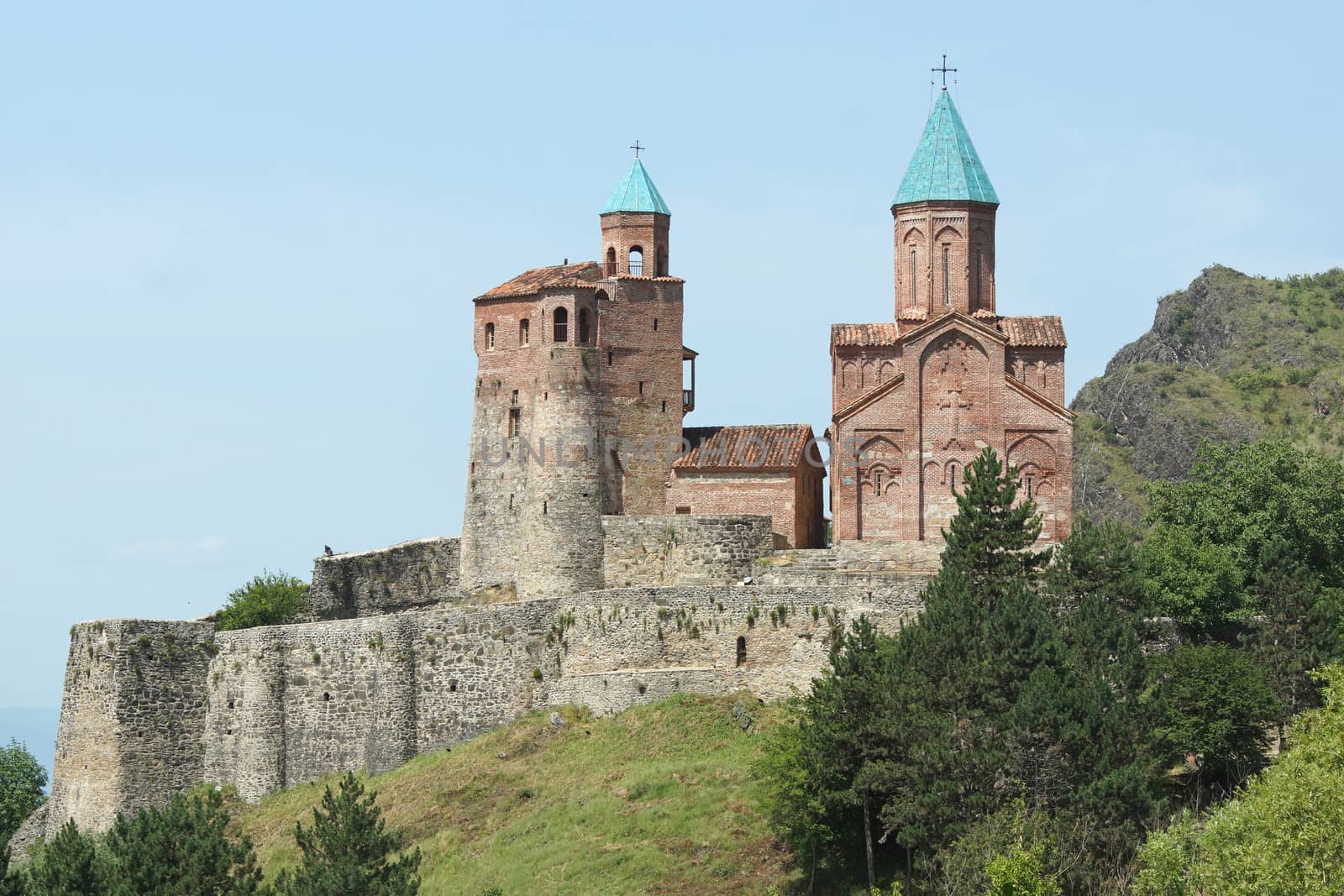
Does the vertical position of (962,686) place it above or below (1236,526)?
below

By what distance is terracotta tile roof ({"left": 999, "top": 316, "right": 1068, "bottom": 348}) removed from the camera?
220 feet

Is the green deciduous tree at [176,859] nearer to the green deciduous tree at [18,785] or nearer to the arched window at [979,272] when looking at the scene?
the green deciduous tree at [18,785]

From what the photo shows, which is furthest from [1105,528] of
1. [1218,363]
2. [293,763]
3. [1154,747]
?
[1218,363]

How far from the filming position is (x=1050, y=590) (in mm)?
55375

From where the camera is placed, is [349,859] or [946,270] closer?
[349,859]

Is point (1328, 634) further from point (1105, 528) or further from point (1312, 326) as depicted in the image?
point (1312, 326)

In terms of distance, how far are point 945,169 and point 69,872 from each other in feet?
114

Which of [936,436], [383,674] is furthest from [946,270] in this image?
[383,674]

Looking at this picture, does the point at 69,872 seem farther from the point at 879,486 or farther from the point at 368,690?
the point at 879,486

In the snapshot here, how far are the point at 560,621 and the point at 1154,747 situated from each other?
18.1 m

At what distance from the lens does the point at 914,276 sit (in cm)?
6850

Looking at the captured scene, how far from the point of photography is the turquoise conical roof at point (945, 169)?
68000 mm

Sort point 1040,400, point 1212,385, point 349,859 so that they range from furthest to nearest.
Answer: point 1212,385 < point 1040,400 < point 349,859

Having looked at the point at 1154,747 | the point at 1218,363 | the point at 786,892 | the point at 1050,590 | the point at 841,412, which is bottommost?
the point at 786,892
